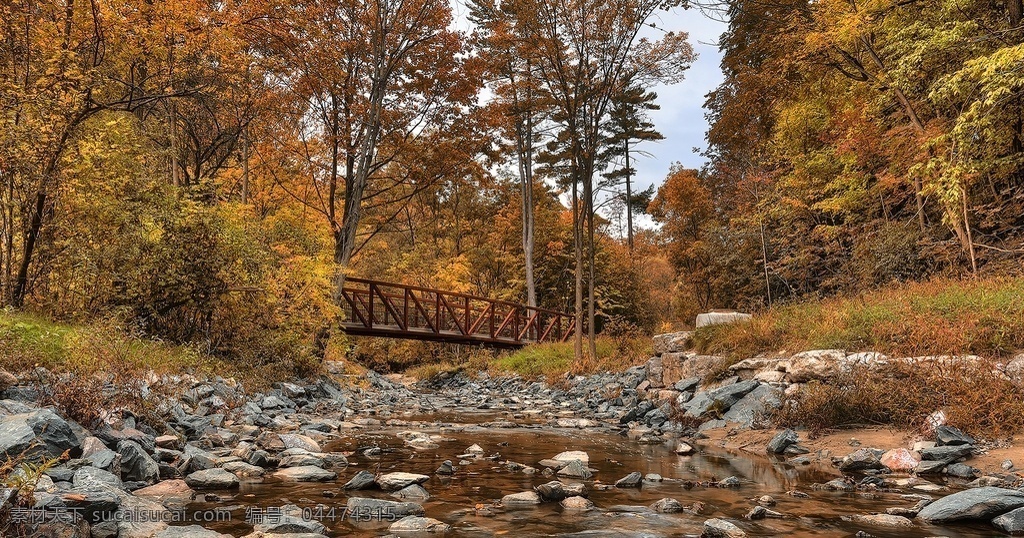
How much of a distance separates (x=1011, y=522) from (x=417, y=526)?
3.16 meters

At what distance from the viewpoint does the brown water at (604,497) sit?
120 inches

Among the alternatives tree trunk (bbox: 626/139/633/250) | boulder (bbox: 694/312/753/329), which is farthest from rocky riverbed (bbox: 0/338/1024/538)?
tree trunk (bbox: 626/139/633/250)

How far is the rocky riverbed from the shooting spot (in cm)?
297

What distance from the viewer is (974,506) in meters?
3.20

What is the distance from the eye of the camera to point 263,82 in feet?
41.4

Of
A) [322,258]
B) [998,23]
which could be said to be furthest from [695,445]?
[998,23]

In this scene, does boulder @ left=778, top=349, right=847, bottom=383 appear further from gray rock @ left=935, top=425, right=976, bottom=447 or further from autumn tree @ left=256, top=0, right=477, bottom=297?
autumn tree @ left=256, top=0, right=477, bottom=297

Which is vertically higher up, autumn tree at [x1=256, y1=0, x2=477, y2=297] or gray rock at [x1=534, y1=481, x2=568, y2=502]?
autumn tree at [x1=256, y1=0, x2=477, y2=297]

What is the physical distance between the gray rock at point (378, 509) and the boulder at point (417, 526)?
0.58 ft

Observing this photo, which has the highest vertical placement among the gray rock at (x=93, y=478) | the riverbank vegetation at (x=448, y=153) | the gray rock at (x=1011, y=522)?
the riverbank vegetation at (x=448, y=153)

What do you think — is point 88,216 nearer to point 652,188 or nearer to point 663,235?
point 663,235

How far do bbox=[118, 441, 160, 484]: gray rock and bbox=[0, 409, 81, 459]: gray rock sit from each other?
296mm

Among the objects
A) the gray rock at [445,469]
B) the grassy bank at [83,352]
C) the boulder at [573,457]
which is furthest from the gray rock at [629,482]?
the grassy bank at [83,352]

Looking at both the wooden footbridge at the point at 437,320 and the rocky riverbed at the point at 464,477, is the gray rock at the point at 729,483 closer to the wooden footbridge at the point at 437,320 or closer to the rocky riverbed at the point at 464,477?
the rocky riverbed at the point at 464,477
